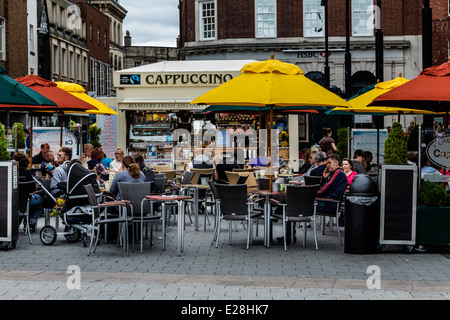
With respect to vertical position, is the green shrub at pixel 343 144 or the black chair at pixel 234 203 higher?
the green shrub at pixel 343 144

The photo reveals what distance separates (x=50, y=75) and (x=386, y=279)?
43474 millimetres

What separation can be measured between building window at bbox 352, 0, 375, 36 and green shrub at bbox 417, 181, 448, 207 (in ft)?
109

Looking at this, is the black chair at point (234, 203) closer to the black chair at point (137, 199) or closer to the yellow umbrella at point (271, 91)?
the black chair at point (137, 199)

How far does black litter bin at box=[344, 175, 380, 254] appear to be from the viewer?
1178 centimetres

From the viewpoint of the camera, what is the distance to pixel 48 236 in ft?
41.7

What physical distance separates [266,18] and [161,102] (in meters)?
21.3

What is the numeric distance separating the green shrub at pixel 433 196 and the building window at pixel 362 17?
33.1 m

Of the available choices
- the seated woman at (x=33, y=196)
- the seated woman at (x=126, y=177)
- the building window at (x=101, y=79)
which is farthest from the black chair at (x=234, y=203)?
the building window at (x=101, y=79)

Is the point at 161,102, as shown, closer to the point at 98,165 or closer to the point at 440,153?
the point at 98,165

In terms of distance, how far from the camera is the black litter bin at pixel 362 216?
464 inches

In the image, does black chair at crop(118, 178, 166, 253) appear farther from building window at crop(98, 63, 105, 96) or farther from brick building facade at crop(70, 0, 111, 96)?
building window at crop(98, 63, 105, 96)

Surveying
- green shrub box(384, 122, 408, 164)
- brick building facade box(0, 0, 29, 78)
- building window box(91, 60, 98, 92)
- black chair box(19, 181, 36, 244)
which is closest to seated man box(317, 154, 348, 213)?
green shrub box(384, 122, 408, 164)

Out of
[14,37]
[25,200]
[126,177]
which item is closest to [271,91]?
[126,177]

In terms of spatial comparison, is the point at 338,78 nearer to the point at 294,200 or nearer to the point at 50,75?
the point at 50,75
